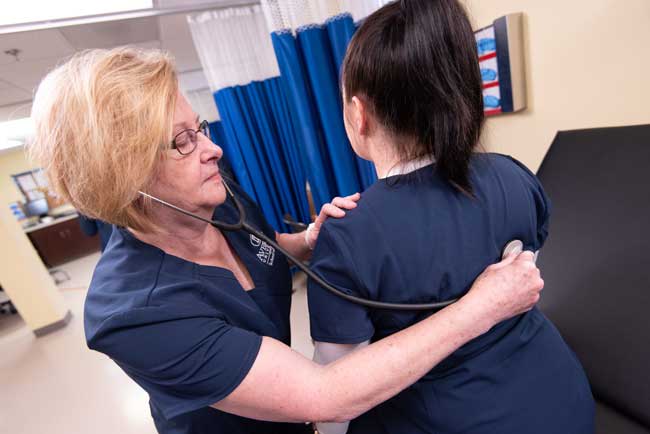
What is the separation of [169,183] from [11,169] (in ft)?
25.7

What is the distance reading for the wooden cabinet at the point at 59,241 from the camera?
5.16 meters

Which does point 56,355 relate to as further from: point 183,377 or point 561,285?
point 561,285

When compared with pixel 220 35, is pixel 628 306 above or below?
below

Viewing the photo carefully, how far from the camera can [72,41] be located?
2004mm

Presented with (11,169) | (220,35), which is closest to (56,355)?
(220,35)

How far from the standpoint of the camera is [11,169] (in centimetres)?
595

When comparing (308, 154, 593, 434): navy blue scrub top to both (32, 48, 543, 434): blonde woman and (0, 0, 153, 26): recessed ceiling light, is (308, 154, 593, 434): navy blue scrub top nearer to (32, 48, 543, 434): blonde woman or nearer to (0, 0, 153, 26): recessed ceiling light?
(32, 48, 543, 434): blonde woman

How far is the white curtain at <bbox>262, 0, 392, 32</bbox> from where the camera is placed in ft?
4.73

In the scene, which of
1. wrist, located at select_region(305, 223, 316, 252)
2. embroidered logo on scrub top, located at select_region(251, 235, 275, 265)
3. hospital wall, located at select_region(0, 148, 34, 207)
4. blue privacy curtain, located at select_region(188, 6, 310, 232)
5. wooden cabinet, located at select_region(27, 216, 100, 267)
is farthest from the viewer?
hospital wall, located at select_region(0, 148, 34, 207)

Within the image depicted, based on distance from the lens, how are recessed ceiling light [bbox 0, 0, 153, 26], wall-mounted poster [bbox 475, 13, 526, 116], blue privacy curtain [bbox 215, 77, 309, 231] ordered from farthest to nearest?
blue privacy curtain [bbox 215, 77, 309, 231], recessed ceiling light [bbox 0, 0, 153, 26], wall-mounted poster [bbox 475, 13, 526, 116]

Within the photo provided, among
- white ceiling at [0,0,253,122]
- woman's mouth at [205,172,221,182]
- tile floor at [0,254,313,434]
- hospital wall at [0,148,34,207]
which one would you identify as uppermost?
white ceiling at [0,0,253,122]

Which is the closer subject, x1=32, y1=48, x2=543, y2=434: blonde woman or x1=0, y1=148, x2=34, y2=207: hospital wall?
x1=32, y1=48, x2=543, y2=434: blonde woman

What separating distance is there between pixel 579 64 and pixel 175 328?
1.35 metres

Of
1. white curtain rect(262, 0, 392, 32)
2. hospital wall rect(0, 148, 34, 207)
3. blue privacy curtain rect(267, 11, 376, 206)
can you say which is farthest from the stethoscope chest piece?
hospital wall rect(0, 148, 34, 207)
